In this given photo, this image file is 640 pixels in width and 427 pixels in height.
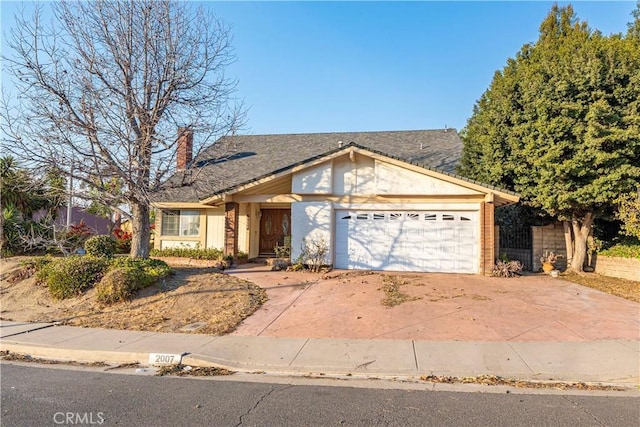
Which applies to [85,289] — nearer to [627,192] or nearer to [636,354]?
[636,354]

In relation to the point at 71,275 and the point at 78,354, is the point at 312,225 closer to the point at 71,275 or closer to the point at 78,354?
the point at 71,275

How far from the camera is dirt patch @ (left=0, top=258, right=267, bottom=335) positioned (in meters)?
8.21

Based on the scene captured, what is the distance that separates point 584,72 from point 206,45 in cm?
1266

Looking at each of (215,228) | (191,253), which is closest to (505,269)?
(215,228)

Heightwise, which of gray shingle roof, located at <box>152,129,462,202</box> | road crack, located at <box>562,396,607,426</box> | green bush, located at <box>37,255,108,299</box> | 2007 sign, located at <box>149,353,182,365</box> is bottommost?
2007 sign, located at <box>149,353,182,365</box>

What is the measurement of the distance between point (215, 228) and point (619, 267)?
15.8 metres

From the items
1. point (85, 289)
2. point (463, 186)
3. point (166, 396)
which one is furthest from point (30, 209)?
point (463, 186)

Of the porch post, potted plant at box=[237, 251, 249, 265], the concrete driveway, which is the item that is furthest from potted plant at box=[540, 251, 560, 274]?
the porch post

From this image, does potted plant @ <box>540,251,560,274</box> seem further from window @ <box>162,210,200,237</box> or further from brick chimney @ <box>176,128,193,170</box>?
window @ <box>162,210,200,237</box>

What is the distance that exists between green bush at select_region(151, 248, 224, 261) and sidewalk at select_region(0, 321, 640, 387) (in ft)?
28.1

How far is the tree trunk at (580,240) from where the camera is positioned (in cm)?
1452

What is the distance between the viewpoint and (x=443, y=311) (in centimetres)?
871

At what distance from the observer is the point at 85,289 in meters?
10.2

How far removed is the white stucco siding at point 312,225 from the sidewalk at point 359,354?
7.32m
